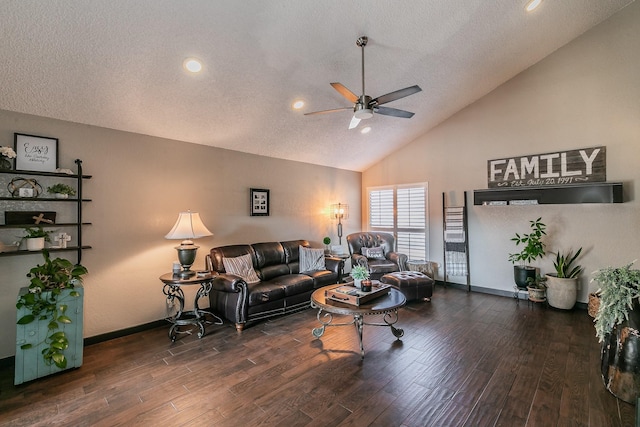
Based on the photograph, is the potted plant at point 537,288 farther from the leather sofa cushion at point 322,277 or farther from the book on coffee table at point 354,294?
the leather sofa cushion at point 322,277

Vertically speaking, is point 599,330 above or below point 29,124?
below

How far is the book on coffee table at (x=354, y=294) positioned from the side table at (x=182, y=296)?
65.1 inches

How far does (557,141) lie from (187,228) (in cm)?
598

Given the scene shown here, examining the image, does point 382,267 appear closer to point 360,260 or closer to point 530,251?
point 360,260

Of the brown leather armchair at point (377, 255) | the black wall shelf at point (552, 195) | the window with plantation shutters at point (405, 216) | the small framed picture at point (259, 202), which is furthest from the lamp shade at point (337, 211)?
the black wall shelf at point (552, 195)

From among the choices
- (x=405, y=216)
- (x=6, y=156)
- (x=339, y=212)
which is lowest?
(x=405, y=216)

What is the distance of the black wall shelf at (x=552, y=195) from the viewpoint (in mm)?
4043

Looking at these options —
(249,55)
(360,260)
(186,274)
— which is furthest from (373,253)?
(249,55)

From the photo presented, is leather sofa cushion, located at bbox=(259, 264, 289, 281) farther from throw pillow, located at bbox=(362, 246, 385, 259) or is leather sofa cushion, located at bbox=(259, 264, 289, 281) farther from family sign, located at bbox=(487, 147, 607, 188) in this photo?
family sign, located at bbox=(487, 147, 607, 188)

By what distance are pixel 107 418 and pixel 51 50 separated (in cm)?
318

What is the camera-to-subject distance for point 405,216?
6590 millimetres

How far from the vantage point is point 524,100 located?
498 cm

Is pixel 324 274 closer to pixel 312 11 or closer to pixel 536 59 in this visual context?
pixel 312 11

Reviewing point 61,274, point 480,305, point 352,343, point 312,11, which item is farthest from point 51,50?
point 480,305
